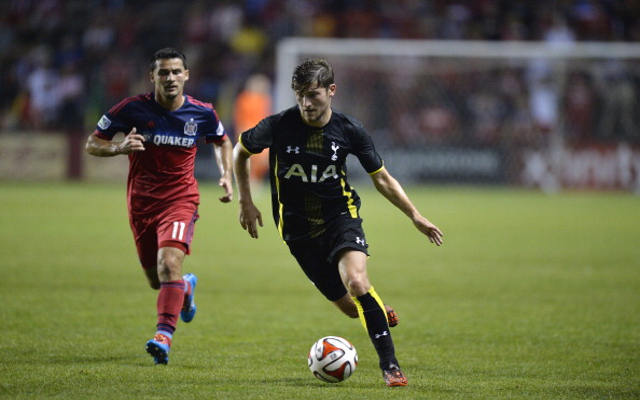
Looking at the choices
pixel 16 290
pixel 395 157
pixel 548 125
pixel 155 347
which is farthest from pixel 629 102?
pixel 155 347

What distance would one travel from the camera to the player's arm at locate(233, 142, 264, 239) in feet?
20.5

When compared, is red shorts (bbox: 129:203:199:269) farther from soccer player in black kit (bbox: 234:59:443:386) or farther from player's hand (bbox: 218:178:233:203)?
soccer player in black kit (bbox: 234:59:443:386)

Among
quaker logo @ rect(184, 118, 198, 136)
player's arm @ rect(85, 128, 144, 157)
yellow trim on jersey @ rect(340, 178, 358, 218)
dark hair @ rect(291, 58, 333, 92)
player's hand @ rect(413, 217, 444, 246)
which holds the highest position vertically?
dark hair @ rect(291, 58, 333, 92)

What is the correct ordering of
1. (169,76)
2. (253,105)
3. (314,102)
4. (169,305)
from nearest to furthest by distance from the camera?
(314,102)
(169,305)
(169,76)
(253,105)

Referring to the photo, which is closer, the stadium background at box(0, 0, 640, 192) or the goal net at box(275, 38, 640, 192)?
the goal net at box(275, 38, 640, 192)

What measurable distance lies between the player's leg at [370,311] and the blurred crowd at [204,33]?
1903cm

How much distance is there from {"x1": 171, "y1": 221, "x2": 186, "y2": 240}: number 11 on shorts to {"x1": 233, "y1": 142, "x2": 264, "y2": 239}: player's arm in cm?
65

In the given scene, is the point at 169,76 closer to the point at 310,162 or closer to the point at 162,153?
the point at 162,153

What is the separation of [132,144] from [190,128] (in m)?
0.74

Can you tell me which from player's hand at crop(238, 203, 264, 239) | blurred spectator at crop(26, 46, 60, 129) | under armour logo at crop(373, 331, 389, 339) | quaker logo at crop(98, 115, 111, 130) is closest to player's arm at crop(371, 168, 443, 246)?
under armour logo at crop(373, 331, 389, 339)

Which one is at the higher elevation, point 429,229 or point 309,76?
point 309,76

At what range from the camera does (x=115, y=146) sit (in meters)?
6.78

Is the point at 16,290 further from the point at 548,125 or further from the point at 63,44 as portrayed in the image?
the point at 63,44

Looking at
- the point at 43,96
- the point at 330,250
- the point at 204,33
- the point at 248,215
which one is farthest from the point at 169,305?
the point at 204,33
